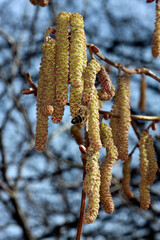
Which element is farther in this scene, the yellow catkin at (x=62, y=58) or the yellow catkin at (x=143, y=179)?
the yellow catkin at (x=143, y=179)

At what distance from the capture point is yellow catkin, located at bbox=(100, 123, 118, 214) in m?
1.01

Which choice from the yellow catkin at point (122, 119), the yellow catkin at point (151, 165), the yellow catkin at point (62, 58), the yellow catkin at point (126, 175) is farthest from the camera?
the yellow catkin at point (126, 175)

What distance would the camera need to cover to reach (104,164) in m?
1.07

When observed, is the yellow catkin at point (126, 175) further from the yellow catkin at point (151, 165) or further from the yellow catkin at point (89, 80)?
the yellow catkin at point (89, 80)

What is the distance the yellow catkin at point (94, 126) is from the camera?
0.95m

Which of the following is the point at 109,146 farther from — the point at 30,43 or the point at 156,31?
the point at 30,43

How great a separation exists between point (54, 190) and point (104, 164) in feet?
15.1

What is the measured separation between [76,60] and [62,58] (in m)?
0.07

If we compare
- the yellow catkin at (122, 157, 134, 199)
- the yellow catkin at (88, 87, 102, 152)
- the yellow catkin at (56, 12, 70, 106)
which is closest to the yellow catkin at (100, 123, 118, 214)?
the yellow catkin at (88, 87, 102, 152)

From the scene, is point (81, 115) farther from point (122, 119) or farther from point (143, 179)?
point (143, 179)

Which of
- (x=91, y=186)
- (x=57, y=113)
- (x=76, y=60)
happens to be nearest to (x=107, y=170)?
(x=91, y=186)

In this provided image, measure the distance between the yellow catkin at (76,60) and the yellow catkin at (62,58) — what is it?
3cm

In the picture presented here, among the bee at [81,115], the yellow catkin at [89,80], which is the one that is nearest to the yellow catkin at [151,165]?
the bee at [81,115]

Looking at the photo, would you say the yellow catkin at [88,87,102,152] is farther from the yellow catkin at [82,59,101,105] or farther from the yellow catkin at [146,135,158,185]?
the yellow catkin at [146,135,158,185]
